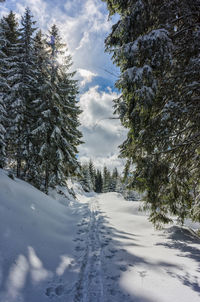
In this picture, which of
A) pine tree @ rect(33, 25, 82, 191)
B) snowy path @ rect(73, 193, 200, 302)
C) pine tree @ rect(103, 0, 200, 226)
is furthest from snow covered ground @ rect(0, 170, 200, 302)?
pine tree @ rect(33, 25, 82, 191)

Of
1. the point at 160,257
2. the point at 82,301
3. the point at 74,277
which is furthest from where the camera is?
the point at 160,257

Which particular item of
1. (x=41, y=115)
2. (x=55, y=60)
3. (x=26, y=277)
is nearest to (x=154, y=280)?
(x=26, y=277)

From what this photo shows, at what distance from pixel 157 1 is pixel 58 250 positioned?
8.14 metres

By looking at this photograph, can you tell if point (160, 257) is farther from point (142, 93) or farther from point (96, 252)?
point (142, 93)

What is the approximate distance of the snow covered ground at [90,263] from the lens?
279 cm

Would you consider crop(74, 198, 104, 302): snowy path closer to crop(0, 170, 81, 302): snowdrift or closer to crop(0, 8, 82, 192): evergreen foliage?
crop(0, 170, 81, 302): snowdrift

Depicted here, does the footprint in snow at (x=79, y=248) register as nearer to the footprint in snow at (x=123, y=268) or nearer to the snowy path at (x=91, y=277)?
the snowy path at (x=91, y=277)

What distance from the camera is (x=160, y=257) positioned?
13.6 ft

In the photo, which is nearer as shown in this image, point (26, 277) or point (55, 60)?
point (26, 277)

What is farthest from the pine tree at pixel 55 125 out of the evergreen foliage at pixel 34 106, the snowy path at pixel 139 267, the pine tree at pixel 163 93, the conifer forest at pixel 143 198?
the pine tree at pixel 163 93

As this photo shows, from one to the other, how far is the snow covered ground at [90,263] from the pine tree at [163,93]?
59.8 inches

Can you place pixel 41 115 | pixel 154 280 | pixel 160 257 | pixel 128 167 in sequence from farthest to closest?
pixel 41 115 < pixel 128 167 < pixel 160 257 < pixel 154 280

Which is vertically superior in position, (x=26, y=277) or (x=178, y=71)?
(x=178, y=71)

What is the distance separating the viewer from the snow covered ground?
279cm
